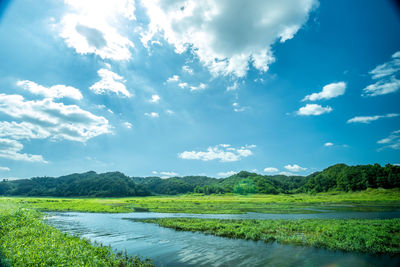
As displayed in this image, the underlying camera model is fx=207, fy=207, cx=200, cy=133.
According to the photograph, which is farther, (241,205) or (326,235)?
(241,205)

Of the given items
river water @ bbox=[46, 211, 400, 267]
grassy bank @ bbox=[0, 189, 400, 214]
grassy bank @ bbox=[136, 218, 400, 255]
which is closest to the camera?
river water @ bbox=[46, 211, 400, 267]

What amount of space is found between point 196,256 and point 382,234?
2112 centimetres

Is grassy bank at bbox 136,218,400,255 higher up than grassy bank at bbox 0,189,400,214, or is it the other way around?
grassy bank at bbox 136,218,400,255

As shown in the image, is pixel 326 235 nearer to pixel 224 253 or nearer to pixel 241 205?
pixel 224 253

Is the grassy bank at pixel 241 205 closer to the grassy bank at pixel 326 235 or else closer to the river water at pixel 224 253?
the grassy bank at pixel 326 235

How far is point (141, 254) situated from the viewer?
73.4 ft

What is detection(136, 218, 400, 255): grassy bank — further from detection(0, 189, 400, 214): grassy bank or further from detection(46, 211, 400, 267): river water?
detection(0, 189, 400, 214): grassy bank

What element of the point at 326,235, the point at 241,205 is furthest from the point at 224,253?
the point at 241,205

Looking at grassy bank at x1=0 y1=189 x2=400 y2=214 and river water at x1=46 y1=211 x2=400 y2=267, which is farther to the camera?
grassy bank at x1=0 y1=189 x2=400 y2=214

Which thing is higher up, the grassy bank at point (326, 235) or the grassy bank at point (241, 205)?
the grassy bank at point (326, 235)

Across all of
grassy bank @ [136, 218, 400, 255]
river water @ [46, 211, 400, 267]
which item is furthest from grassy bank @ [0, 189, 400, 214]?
river water @ [46, 211, 400, 267]

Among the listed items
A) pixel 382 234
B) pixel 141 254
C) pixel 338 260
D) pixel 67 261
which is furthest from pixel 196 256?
pixel 382 234

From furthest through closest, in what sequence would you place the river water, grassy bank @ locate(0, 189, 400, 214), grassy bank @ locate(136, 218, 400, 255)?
grassy bank @ locate(0, 189, 400, 214) → grassy bank @ locate(136, 218, 400, 255) → the river water

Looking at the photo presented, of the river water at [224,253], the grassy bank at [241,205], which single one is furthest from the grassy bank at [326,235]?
the grassy bank at [241,205]
